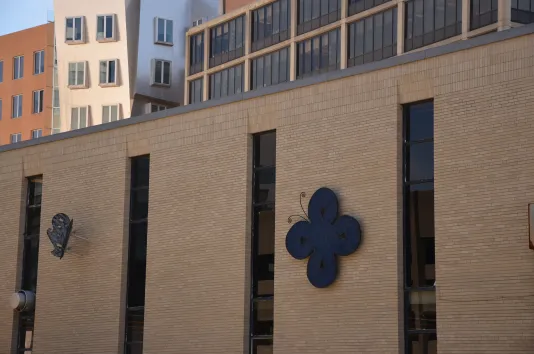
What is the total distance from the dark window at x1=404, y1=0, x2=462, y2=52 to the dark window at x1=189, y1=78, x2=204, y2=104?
74.2 ft

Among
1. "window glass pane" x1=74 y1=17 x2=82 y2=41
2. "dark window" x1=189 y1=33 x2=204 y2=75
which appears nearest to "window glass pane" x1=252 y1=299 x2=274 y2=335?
"window glass pane" x1=74 y1=17 x2=82 y2=41

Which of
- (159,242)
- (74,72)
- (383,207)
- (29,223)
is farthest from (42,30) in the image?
(383,207)

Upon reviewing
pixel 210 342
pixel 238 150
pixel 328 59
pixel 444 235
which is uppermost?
pixel 328 59

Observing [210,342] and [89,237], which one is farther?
[89,237]

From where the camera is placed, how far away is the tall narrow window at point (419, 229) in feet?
82.2

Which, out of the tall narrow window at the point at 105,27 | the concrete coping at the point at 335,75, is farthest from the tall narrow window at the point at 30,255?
the tall narrow window at the point at 105,27

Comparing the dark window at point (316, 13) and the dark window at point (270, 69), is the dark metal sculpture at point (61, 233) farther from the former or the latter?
the dark window at point (270, 69)

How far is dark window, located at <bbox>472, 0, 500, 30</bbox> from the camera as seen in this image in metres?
66.2

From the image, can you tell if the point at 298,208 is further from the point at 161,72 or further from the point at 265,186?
the point at 161,72

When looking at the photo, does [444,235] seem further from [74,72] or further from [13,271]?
[74,72]

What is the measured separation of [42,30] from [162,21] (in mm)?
10068

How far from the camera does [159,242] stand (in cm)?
3152

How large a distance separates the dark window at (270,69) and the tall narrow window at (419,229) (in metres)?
56.5

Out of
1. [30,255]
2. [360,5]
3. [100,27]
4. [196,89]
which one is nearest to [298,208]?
[30,255]
